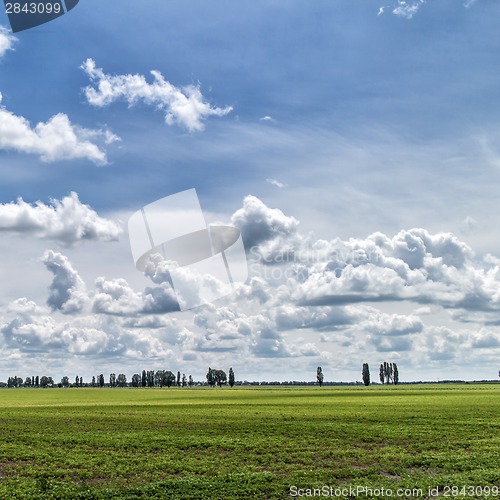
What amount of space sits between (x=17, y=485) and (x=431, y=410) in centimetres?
4838

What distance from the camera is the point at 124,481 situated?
2752 cm

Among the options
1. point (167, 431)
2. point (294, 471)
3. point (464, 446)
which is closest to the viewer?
point (294, 471)

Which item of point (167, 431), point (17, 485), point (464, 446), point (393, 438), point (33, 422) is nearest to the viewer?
point (17, 485)

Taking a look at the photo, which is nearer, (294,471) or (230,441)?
(294,471)

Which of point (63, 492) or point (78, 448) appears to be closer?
point (63, 492)

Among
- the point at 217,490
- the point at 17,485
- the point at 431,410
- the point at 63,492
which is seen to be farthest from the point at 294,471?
the point at 431,410

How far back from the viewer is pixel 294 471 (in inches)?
1134

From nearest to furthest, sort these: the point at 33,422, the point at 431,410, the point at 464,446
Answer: the point at 464,446
the point at 33,422
the point at 431,410

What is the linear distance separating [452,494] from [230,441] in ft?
56.1

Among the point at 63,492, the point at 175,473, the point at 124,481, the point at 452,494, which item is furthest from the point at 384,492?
the point at 63,492

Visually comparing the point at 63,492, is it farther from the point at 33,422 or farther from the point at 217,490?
the point at 33,422

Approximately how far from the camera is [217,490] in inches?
1008

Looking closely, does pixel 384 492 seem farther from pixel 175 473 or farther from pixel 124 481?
pixel 124 481

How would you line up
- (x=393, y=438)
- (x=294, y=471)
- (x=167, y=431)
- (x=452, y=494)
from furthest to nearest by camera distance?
(x=167, y=431)
(x=393, y=438)
(x=294, y=471)
(x=452, y=494)
